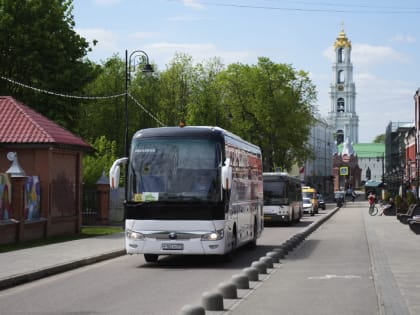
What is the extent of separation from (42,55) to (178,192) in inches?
1168

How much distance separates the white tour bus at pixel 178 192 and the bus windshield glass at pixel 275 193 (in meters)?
25.0

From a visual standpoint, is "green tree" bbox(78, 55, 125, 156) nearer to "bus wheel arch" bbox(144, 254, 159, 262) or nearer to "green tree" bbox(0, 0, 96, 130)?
"green tree" bbox(0, 0, 96, 130)

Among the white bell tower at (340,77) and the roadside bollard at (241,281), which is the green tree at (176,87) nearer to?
the roadside bollard at (241,281)

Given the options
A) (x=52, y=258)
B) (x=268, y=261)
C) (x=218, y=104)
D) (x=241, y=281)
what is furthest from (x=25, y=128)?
(x=218, y=104)

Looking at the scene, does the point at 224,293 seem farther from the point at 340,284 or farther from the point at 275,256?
the point at 275,256

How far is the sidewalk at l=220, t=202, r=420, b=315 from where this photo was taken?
12145mm

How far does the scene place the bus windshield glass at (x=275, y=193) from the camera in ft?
147

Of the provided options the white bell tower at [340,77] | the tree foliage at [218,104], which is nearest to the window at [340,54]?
the white bell tower at [340,77]

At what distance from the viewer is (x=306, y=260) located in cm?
2145

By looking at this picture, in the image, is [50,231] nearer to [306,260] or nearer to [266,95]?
[306,260]

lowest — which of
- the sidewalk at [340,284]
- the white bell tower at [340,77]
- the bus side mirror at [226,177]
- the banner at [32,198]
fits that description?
the sidewalk at [340,284]

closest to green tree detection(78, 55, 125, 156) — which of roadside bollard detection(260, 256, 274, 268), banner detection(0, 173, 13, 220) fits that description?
banner detection(0, 173, 13, 220)

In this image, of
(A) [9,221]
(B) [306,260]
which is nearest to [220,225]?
(B) [306,260]

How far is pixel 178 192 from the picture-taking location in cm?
1931
